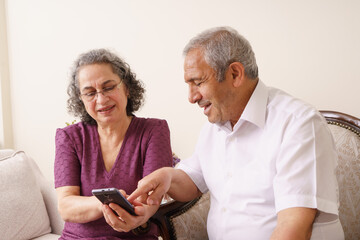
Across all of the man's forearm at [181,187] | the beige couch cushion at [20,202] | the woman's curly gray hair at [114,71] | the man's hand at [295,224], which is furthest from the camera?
the beige couch cushion at [20,202]

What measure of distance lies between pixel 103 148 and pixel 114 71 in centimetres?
35

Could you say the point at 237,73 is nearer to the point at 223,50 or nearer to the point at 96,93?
the point at 223,50

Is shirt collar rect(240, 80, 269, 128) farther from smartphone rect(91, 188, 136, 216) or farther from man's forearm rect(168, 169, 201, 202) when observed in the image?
smartphone rect(91, 188, 136, 216)

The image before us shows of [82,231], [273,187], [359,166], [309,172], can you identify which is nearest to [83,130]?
[82,231]

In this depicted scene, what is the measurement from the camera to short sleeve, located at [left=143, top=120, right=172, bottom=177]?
160 cm

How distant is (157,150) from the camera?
163cm

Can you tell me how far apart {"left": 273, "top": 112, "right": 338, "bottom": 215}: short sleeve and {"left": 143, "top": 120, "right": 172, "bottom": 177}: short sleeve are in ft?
1.87

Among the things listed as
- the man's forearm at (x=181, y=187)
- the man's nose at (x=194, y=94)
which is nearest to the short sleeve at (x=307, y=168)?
the man's nose at (x=194, y=94)

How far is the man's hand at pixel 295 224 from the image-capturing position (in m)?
1.05

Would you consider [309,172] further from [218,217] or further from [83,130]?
[83,130]

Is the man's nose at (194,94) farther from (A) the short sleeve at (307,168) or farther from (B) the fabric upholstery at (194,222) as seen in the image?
(B) the fabric upholstery at (194,222)

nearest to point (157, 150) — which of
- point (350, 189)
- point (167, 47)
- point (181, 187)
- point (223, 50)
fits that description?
point (181, 187)

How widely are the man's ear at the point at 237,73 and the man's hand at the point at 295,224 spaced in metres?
0.46

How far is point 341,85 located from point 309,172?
101 centimetres
